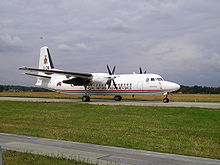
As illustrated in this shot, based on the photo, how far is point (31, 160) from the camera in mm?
6609

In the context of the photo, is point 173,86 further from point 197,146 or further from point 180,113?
point 197,146

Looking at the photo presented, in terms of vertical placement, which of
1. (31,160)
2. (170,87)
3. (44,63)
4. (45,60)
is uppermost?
(45,60)

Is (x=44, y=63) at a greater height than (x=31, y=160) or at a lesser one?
greater

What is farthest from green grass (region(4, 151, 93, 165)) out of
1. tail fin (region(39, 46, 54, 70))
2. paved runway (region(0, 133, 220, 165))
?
tail fin (region(39, 46, 54, 70))

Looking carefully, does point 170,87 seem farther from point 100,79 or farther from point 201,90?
point 201,90

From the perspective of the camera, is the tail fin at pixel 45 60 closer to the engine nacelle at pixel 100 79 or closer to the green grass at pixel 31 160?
the engine nacelle at pixel 100 79

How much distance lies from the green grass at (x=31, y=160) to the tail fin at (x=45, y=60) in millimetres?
37848

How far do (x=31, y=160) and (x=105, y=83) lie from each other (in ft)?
95.4

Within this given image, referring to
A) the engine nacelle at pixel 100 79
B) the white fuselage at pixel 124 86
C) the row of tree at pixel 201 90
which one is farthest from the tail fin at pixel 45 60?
the row of tree at pixel 201 90

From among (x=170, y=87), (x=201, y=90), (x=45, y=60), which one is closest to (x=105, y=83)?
(x=170, y=87)

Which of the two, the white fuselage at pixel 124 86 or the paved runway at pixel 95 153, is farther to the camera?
the white fuselage at pixel 124 86

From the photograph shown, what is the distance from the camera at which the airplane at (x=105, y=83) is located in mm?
31875

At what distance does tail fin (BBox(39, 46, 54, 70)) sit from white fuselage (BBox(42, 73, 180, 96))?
11.8 ft

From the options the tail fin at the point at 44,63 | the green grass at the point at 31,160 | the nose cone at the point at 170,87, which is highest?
the tail fin at the point at 44,63
